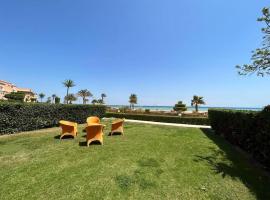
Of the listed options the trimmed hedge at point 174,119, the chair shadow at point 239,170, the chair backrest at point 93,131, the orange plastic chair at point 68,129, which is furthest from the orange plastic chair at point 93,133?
the trimmed hedge at point 174,119

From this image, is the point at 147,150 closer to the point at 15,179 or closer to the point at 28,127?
the point at 15,179

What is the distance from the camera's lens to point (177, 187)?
15.2 feet

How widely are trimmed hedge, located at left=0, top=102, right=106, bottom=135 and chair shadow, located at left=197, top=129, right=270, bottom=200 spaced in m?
11.1

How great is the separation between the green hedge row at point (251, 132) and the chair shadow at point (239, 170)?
498 mm

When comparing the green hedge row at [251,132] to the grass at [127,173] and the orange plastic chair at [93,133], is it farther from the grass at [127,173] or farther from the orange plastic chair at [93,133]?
the orange plastic chair at [93,133]

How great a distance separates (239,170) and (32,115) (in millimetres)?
12628

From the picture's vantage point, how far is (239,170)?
5812mm

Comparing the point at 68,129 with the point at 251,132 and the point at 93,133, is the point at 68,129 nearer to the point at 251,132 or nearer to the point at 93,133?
the point at 93,133

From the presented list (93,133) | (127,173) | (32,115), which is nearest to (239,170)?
(127,173)

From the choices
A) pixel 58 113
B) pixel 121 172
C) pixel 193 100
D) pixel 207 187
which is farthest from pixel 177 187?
pixel 193 100

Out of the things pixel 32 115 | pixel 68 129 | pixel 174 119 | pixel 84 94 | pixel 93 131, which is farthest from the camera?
pixel 84 94

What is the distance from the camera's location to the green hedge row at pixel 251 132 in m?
6.00

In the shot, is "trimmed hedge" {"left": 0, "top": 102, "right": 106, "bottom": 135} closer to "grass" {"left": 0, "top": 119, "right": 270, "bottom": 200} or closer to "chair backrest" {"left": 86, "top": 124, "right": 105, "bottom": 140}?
"grass" {"left": 0, "top": 119, "right": 270, "bottom": 200}

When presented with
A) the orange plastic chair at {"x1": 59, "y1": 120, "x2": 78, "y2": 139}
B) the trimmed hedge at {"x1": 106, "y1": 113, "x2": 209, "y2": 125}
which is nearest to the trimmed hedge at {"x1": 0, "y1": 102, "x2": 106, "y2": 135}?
the orange plastic chair at {"x1": 59, "y1": 120, "x2": 78, "y2": 139}
